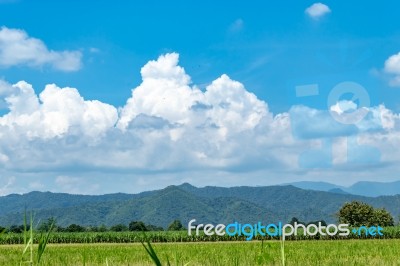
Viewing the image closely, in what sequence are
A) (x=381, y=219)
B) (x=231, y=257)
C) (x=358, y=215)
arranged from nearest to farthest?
(x=231, y=257) → (x=358, y=215) → (x=381, y=219)

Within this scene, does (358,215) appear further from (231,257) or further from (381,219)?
(231,257)

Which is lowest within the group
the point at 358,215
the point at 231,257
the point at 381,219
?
the point at 231,257

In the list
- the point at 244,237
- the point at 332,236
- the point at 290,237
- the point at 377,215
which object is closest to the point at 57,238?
the point at 244,237

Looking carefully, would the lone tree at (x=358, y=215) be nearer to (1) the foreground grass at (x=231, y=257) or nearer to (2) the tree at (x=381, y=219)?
(2) the tree at (x=381, y=219)

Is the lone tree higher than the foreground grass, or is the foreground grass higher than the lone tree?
the lone tree

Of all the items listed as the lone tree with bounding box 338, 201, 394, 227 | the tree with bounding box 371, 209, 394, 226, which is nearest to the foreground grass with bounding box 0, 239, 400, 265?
the lone tree with bounding box 338, 201, 394, 227

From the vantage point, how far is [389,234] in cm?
7331

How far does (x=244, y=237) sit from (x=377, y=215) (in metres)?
39.8

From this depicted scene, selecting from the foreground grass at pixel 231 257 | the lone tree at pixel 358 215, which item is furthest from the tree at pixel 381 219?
the foreground grass at pixel 231 257

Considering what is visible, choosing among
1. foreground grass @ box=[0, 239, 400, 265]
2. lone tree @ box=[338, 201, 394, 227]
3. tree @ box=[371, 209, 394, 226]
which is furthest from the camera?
tree @ box=[371, 209, 394, 226]

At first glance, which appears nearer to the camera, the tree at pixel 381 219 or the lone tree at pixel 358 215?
the lone tree at pixel 358 215

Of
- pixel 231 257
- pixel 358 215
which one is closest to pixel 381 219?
pixel 358 215

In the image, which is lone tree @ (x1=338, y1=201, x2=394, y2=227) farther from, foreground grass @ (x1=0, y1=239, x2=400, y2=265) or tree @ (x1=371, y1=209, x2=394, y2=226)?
foreground grass @ (x1=0, y1=239, x2=400, y2=265)

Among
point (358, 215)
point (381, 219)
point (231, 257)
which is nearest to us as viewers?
point (231, 257)
